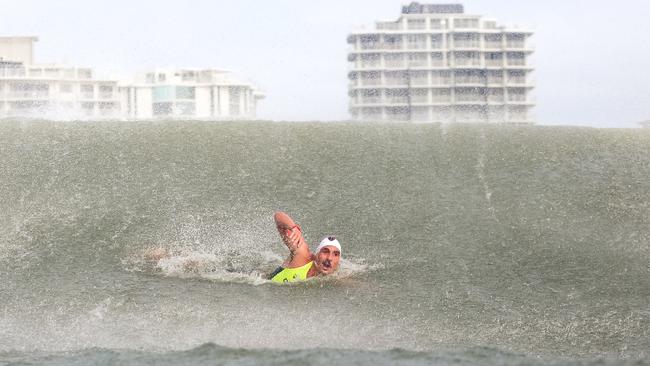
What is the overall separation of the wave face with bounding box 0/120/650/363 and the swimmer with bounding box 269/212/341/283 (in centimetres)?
20

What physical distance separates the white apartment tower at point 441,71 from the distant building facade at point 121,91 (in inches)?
590

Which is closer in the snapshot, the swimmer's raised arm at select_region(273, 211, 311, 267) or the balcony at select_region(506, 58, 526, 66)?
the swimmer's raised arm at select_region(273, 211, 311, 267)

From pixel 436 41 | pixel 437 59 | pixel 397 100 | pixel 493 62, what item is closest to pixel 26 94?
pixel 397 100

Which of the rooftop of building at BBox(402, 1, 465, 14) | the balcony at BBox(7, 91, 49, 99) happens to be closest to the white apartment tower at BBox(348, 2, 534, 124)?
the rooftop of building at BBox(402, 1, 465, 14)

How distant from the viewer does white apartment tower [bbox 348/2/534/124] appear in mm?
79812

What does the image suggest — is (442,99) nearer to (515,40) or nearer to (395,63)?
(395,63)

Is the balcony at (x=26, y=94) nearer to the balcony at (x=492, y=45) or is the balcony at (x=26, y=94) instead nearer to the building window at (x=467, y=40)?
the building window at (x=467, y=40)

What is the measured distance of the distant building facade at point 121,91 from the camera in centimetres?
8556

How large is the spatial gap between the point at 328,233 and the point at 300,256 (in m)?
2.92

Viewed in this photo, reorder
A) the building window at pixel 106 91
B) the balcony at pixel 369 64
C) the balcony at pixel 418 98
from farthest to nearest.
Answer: the building window at pixel 106 91, the balcony at pixel 369 64, the balcony at pixel 418 98

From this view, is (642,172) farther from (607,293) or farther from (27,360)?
(27,360)

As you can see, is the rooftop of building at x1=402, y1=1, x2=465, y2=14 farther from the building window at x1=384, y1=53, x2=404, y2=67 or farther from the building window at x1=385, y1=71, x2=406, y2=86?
the building window at x1=385, y1=71, x2=406, y2=86

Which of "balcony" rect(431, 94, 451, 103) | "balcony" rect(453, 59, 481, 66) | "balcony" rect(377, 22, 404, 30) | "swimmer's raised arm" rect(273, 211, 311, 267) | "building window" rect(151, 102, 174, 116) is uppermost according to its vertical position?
"balcony" rect(377, 22, 404, 30)

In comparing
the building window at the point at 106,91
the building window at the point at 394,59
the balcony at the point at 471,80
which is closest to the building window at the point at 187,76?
the building window at the point at 106,91
